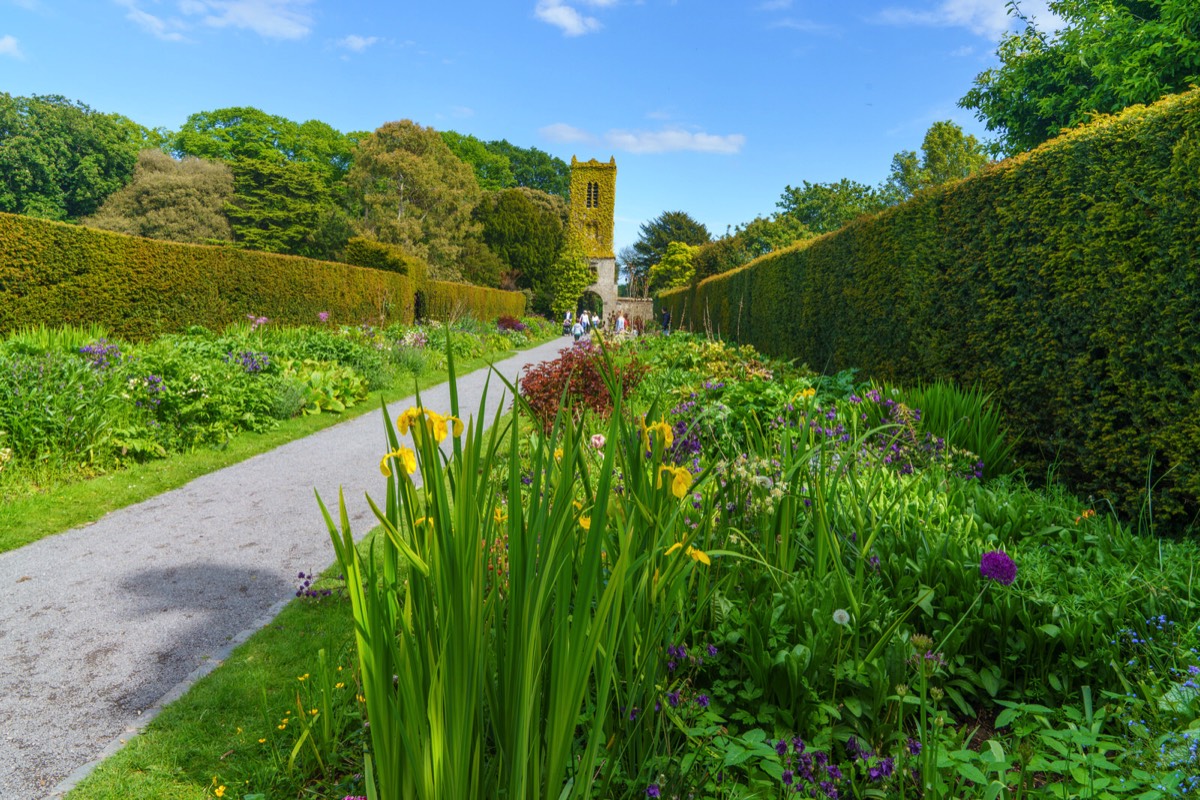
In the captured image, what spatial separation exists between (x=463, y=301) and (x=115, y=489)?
62.7 ft

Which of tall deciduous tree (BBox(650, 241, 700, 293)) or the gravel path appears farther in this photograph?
tall deciduous tree (BBox(650, 241, 700, 293))

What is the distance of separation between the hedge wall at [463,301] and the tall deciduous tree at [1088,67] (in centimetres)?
1551

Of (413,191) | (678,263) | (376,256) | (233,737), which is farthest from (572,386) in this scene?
(678,263)

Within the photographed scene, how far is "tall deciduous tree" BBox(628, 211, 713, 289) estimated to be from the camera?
55.4 meters

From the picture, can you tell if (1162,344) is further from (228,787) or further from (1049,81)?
(1049,81)

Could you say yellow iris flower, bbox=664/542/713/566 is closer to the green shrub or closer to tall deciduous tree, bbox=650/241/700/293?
the green shrub

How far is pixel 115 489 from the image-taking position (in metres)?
5.51

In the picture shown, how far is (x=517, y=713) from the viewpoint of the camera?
1373 millimetres

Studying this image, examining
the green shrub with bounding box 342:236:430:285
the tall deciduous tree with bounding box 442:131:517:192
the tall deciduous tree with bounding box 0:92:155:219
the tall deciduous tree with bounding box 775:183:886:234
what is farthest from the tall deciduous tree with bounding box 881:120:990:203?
the tall deciduous tree with bounding box 0:92:155:219

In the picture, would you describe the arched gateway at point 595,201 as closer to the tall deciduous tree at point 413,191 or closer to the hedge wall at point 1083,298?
the tall deciduous tree at point 413,191

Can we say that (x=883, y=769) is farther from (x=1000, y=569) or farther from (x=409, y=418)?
(x=409, y=418)

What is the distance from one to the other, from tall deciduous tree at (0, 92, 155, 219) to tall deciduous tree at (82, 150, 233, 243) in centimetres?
518

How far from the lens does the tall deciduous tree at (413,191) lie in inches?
1282

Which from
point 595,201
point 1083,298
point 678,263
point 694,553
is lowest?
point 694,553
